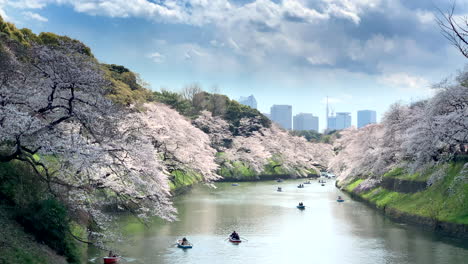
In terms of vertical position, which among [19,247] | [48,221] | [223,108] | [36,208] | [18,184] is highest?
[223,108]

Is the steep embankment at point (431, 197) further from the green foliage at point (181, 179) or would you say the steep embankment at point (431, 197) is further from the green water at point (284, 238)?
the green foliage at point (181, 179)

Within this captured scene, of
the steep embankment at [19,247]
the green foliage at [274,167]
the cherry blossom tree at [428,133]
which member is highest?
the cherry blossom tree at [428,133]

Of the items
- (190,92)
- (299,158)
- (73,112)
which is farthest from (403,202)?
(190,92)

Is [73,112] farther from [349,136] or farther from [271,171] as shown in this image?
[271,171]

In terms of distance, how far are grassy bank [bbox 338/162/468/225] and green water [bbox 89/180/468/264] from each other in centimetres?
176

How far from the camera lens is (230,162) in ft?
297

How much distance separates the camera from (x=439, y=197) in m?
36.9

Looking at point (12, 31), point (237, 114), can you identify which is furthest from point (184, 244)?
point (237, 114)

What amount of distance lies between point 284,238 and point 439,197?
13.8 m

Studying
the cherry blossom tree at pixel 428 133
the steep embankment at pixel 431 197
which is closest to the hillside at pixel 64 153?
the cherry blossom tree at pixel 428 133

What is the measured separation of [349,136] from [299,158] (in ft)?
75.4

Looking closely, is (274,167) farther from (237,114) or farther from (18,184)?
(18,184)

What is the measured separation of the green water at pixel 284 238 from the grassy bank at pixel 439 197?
1757mm

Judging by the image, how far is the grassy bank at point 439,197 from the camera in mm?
33906
